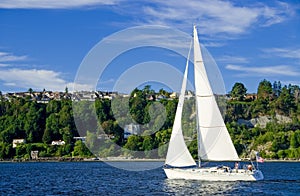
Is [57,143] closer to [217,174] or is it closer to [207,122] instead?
[207,122]

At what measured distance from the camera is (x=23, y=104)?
19750 centimetres

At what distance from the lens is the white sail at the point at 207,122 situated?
179 ft

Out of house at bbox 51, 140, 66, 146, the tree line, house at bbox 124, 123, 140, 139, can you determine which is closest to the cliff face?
the tree line

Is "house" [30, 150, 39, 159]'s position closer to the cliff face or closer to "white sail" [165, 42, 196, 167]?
the cliff face

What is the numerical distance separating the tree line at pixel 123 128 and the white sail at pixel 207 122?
72.3 m

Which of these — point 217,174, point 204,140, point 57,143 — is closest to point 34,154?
point 57,143

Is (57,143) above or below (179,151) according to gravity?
above

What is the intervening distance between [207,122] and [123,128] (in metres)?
98.3

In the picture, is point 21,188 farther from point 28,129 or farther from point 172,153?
point 28,129

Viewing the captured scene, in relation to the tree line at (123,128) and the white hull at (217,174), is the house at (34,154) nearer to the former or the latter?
the tree line at (123,128)

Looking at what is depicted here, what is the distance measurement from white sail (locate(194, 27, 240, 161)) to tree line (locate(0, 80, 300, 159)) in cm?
7227

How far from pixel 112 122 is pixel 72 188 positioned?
321 ft

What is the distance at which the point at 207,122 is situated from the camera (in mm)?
54938

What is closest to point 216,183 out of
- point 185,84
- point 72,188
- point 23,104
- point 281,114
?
point 185,84
